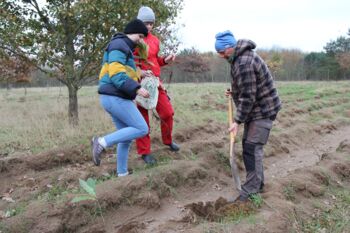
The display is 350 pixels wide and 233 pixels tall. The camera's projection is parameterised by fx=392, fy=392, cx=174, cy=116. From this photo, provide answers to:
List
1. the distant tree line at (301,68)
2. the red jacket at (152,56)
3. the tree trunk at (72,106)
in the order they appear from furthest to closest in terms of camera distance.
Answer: the distant tree line at (301,68) → the tree trunk at (72,106) → the red jacket at (152,56)

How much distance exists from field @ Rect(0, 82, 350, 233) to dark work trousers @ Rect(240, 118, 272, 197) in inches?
6.9

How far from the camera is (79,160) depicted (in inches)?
250

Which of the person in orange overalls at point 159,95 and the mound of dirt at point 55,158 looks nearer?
the person in orange overalls at point 159,95

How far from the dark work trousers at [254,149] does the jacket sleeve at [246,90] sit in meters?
0.22

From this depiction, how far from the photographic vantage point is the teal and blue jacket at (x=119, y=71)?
14.3 ft

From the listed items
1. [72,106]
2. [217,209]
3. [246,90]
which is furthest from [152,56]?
[72,106]

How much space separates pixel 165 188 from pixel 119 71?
1590mm

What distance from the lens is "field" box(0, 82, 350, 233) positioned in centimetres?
407

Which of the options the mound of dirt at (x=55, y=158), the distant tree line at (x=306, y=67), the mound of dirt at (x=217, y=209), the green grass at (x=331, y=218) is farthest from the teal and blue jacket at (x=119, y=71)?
the distant tree line at (x=306, y=67)

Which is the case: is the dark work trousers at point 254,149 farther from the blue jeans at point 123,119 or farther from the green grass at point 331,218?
the blue jeans at point 123,119

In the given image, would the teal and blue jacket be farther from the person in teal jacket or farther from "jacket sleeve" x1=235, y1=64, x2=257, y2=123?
"jacket sleeve" x1=235, y1=64, x2=257, y2=123

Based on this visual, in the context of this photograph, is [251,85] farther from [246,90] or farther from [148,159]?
[148,159]

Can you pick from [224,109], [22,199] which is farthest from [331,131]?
[22,199]

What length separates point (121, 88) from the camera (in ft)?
14.4
